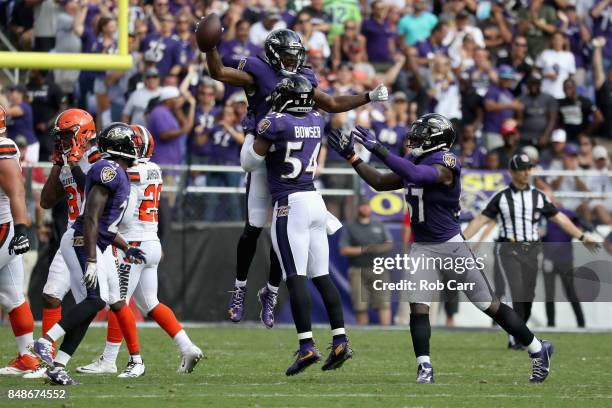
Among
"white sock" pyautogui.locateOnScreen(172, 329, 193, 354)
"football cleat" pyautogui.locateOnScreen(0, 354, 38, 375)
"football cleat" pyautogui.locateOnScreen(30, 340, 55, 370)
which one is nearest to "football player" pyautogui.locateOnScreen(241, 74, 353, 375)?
"white sock" pyautogui.locateOnScreen(172, 329, 193, 354)

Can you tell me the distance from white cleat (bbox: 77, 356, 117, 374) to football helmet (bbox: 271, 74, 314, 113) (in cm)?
246

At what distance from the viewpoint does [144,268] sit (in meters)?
10.2

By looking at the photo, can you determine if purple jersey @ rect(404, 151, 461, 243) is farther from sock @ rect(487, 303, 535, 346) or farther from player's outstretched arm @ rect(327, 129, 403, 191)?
sock @ rect(487, 303, 535, 346)

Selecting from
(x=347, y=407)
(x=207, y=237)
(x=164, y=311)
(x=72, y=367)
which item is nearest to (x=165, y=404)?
(x=347, y=407)

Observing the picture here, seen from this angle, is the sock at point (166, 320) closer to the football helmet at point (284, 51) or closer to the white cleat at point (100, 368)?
the white cleat at point (100, 368)

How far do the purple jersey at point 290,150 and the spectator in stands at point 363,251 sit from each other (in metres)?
6.47

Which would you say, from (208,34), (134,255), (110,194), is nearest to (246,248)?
(134,255)

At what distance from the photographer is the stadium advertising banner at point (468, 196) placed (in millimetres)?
16594

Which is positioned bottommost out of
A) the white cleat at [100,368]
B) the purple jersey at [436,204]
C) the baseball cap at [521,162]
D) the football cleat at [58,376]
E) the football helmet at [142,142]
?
the white cleat at [100,368]

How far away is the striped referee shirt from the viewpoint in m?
13.5

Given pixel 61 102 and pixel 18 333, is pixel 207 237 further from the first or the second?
pixel 18 333

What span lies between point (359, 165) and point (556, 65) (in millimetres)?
11081

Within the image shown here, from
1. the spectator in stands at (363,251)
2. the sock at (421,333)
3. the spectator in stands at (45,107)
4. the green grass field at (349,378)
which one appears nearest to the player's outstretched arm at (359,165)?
the sock at (421,333)

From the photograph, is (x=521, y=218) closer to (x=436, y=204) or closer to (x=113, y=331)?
(x=436, y=204)
